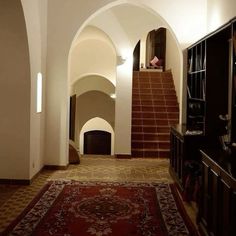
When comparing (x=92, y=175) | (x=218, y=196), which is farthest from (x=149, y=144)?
(x=218, y=196)

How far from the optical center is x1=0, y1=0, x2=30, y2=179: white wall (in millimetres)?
6039

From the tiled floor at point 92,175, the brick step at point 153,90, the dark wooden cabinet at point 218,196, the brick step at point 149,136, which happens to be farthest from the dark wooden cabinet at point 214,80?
the brick step at point 153,90

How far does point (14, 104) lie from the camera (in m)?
6.23

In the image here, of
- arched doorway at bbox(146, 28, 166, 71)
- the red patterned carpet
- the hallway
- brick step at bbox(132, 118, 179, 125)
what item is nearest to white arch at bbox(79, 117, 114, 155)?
arched doorway at bbox(146, 28, 166, 71)

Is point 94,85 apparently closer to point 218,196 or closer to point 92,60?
point 92,60

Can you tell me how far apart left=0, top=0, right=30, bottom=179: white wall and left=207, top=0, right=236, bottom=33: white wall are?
3.21 m

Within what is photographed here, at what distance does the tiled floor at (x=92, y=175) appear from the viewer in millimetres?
5121

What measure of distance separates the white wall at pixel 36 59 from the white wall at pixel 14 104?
0.13m

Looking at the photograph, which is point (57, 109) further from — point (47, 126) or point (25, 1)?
point (25, 1)

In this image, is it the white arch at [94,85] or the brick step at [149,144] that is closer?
the brick step at [149,144]

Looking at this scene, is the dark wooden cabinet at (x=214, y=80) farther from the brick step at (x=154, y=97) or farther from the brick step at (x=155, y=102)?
the brick step at (x=154, y=97)

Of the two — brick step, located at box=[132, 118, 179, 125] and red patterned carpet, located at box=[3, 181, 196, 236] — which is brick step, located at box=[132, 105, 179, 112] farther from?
red patterned carpet, located at box=[3, 181, 196, 236]

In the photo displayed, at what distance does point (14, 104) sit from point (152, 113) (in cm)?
541

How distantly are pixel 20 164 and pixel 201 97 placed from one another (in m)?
3.27
